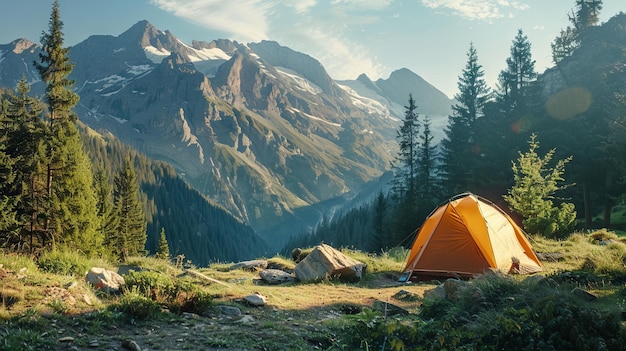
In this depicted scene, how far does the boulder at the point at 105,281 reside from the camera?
30.9 ft

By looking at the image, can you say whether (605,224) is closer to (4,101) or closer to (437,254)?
(437,254)

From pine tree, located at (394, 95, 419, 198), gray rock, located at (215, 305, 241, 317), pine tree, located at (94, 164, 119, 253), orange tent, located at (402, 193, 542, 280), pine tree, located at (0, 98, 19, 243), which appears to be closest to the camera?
gray rock, located at (215, 305, 241, 317)

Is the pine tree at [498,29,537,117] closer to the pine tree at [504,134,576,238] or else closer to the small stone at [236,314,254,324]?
the pine tree at [504,134,576,238]

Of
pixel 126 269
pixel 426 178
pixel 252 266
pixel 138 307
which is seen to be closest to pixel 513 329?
pixel 138 307

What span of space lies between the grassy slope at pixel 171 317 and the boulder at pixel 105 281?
37cm

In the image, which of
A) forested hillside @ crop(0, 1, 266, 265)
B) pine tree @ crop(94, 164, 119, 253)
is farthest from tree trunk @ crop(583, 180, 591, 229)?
pine tree @ crop(94, 164, 119, 253)

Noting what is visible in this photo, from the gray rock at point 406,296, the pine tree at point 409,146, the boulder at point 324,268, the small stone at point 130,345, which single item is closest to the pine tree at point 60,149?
the boulder at point 324,268

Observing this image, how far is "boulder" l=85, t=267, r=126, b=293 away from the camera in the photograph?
30.9 feet

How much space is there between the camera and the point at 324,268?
1555 centimetres

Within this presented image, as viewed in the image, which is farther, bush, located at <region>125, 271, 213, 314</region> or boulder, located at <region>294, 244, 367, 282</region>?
boulder, located at <region>294, 244, 367, 282</region>

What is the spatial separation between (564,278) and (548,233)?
47.9 feet

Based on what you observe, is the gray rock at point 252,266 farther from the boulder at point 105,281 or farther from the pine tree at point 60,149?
the pine tree at point 60,149

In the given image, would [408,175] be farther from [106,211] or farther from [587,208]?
[106,211]

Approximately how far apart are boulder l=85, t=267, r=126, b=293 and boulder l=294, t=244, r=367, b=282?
23.5 ft
